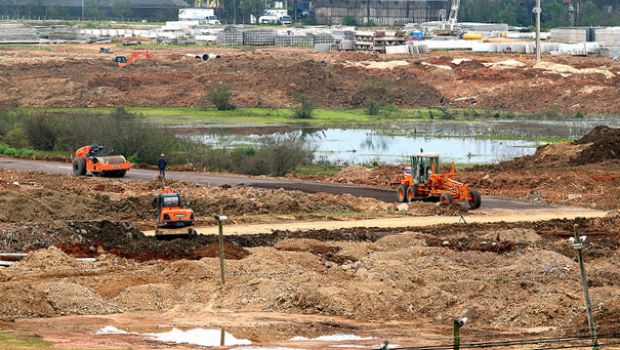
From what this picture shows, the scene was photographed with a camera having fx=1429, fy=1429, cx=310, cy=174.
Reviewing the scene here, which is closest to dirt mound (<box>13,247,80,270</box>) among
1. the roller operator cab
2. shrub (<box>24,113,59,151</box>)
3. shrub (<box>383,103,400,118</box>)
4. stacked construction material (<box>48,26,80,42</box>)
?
the roller operator cab

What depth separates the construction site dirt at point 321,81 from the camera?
406 feet

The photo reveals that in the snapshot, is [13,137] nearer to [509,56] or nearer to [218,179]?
[218,179]

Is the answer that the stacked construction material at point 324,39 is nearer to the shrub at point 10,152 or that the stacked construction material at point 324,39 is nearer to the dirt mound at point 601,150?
the shrub at point 10,152

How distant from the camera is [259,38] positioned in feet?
608

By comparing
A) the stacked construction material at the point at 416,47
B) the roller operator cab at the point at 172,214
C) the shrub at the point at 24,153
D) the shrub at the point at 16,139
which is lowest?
the shrub at the point at 24,153

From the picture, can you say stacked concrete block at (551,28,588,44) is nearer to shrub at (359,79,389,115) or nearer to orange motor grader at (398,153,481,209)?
shrub at (359,79,389,115)

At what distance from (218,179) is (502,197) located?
1368cm

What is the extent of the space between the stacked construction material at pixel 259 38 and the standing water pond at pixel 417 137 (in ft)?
247

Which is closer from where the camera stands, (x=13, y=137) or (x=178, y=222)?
(x=178, y=222)

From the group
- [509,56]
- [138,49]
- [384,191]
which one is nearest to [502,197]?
[384,191]

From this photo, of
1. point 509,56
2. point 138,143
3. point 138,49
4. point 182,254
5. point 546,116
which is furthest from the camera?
point 138,49

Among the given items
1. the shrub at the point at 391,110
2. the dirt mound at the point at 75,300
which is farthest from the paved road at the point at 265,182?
the shrub at the point at 391,110

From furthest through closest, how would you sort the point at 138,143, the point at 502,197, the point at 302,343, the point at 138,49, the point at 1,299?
the point at 138,49 → the point at 138,143 → the point at 502,197 → the point at 1,299 → the point at 302,343

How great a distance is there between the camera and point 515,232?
5028cm
